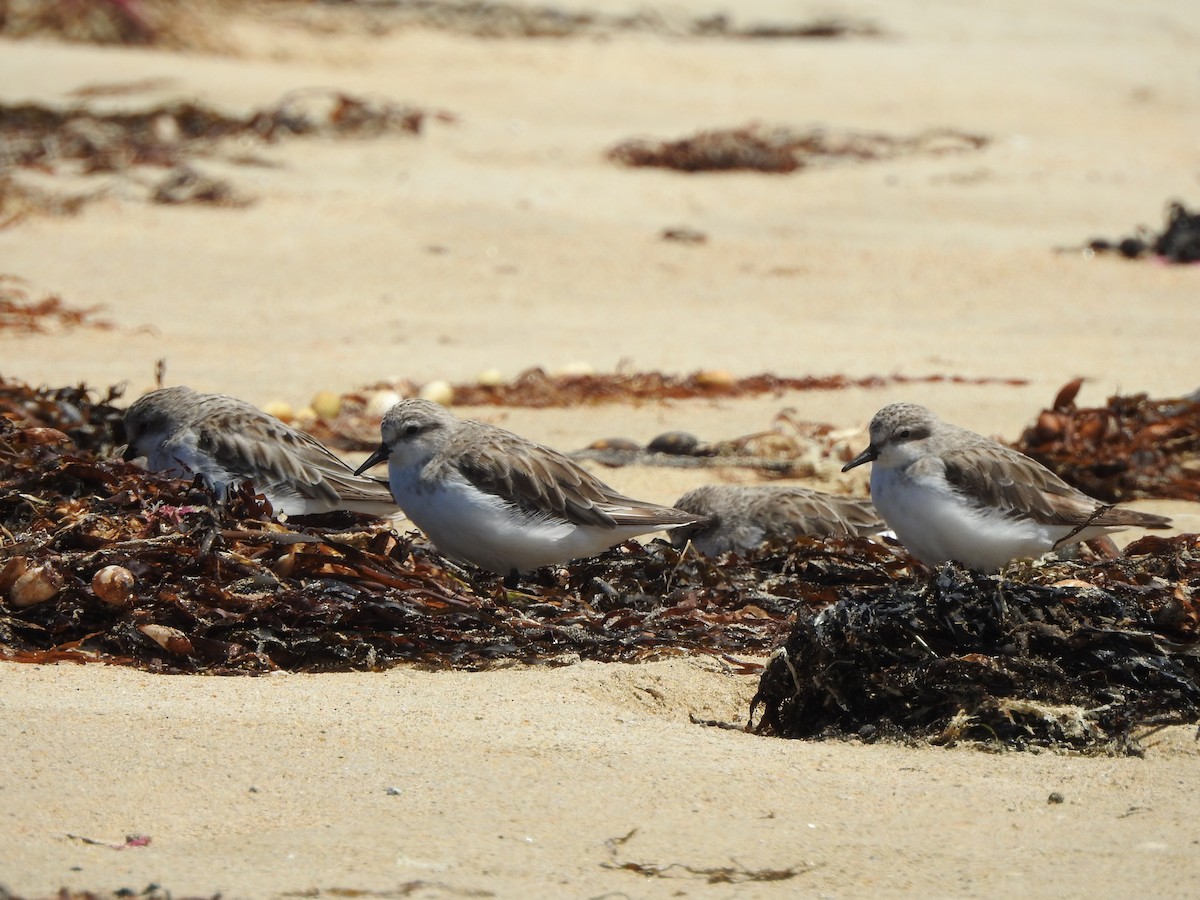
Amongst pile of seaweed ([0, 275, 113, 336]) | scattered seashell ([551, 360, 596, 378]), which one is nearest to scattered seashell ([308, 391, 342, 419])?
scattered seashell ([551, 360, 596, 378])

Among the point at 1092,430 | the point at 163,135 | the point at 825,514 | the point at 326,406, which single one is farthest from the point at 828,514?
the point at 163,135

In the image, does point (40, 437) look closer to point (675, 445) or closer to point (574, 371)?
point (675, 445)

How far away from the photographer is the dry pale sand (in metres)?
3.50

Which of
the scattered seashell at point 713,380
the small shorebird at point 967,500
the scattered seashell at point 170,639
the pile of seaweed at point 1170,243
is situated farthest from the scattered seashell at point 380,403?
the pile of seaweed at point 1170,243

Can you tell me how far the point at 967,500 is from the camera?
5.58m

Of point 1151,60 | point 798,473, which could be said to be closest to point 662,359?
point 798,473

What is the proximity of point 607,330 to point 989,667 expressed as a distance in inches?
275

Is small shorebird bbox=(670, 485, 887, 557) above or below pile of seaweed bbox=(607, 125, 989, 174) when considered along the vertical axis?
below

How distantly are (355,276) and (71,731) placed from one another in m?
8.48

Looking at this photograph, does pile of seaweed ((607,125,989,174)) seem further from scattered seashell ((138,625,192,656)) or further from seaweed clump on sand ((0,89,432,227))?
scattered seashell ((138,625,192,656))

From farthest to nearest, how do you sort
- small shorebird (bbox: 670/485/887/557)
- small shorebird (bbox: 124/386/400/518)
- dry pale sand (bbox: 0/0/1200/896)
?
small shorebird (bbox: 670/485/887/557) → small shorebird (bbox: 124/386/400/518) → dry pale sand (bbox: 0/0/1200/896)

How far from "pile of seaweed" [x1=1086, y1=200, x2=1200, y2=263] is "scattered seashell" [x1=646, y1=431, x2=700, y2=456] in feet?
20.6

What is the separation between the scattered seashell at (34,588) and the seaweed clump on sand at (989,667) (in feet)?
7.02

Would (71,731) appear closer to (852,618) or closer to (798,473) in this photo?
(852,618)
